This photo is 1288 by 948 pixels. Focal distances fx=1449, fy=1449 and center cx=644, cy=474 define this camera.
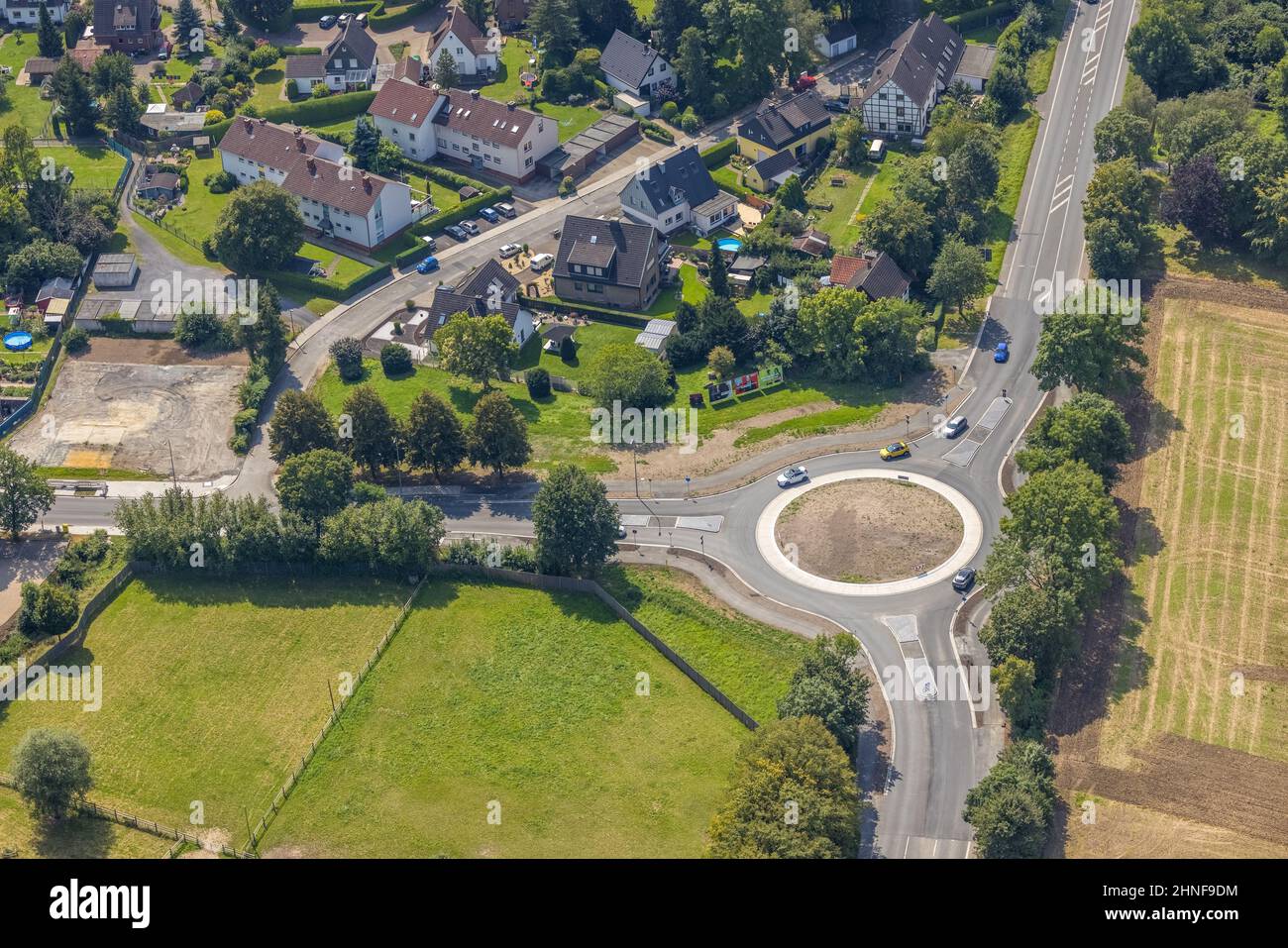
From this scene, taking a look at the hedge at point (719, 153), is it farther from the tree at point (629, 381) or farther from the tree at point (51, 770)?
the tree at point (51, 770)

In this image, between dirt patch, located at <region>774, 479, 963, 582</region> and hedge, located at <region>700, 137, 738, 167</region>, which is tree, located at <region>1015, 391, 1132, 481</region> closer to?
dirt patch, located at <region>774, 479, 963, 582</region>

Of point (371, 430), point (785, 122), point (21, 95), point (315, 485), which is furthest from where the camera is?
point (21, 95)

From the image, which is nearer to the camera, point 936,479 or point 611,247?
point 936,479

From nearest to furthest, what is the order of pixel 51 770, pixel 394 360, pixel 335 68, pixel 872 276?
1. pixel 51 770
2. pixel 394 360
3. pixel 872 276
4. pixel 335 68

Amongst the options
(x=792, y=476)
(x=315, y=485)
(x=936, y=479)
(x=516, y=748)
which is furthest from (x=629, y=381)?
(x=516, y=748)

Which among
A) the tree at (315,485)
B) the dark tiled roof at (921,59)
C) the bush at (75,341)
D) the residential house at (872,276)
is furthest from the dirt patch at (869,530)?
the bush at (75,341)

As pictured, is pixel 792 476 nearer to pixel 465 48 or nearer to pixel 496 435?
pixel 496 435

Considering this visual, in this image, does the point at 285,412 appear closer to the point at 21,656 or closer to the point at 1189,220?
the point at 21,656
